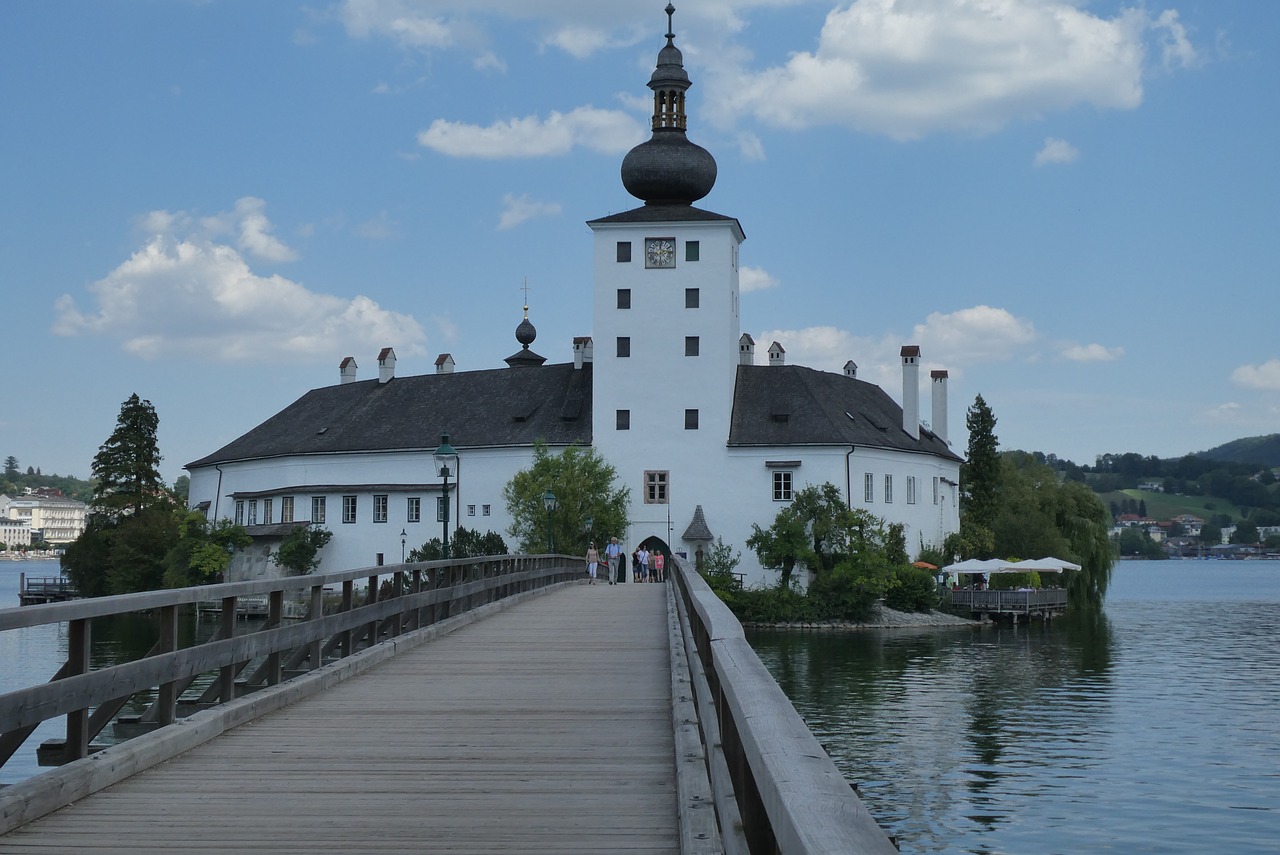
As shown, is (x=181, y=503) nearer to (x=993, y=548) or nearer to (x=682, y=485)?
(x=682, y=485)

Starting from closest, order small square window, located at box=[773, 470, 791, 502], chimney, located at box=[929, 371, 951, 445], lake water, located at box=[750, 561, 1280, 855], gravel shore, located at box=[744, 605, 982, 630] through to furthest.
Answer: lake water, located at box=[750, 561, 1280, 855] → gravel shore, located at box=[744, 605, 982, 630] → small square window, located at box=[773, 470, 791, 502] → chimney, located at box=[929, 371, 951, 445]

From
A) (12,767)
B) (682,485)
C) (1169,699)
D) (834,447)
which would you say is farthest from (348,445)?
(12,767)

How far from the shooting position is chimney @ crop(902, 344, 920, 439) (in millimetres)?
74312

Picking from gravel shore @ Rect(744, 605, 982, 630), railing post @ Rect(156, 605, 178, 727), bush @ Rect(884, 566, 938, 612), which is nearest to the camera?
railing post @ Rect(156, 605, 178, 727)

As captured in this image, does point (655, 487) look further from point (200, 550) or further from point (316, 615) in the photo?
point (316, 615)

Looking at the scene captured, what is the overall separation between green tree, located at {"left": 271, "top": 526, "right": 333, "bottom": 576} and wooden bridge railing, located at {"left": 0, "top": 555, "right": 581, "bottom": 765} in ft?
181

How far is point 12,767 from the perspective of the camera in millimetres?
22500

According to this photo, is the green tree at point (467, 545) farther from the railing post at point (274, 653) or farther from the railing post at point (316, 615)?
the railing post at point (274, 653)

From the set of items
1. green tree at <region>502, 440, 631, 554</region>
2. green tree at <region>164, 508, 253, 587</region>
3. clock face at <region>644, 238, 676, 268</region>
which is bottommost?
green tree at <region>164, 508, 253, 587</region>

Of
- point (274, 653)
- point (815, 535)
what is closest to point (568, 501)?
point (815, 535)

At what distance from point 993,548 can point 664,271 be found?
2295 centimetres

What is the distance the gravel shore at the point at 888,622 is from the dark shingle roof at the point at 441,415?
12.8 metres

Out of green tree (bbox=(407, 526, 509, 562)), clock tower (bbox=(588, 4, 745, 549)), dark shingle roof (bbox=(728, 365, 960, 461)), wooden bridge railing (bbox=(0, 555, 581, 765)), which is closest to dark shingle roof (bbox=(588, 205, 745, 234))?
clock tower (bbox=(588, 4, 745, 549))

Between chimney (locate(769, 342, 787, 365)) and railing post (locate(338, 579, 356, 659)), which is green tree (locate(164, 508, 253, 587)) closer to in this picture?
chimney (locate(769, 342, 787, 365))
